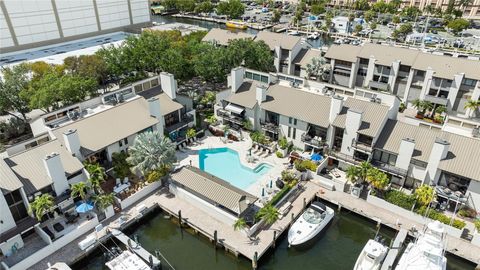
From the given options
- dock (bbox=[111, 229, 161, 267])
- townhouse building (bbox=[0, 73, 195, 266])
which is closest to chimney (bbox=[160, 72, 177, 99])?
townhouse building (bbox=[0, 73, 195, 266])

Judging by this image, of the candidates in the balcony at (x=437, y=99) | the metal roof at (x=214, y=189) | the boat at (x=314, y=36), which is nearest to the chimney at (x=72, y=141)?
the metal roof at (x=214, y=189)

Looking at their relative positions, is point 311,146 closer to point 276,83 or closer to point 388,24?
point 276,83

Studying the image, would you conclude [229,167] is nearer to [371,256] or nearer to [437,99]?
[371,256]

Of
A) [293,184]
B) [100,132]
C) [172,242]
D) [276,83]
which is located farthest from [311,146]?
[100,132]

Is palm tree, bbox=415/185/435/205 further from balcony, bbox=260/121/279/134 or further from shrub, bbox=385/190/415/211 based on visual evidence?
balcony, bbox=260/121/279/134

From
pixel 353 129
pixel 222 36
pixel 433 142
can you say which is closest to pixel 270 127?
pixel 353 129

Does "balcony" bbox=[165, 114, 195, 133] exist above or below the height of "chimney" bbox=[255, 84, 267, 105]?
below
